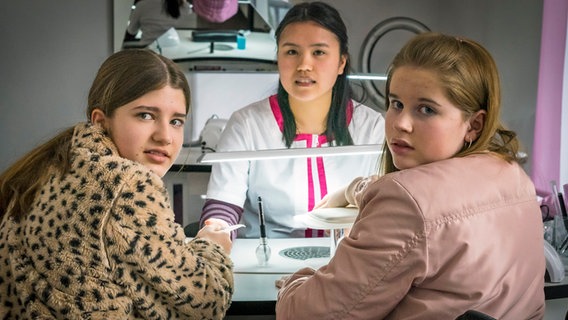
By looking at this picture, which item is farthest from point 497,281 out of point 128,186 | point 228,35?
point 228,35

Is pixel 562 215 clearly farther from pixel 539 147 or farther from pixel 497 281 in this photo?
pixel 497 281

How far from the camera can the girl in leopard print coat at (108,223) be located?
1498 millimetres

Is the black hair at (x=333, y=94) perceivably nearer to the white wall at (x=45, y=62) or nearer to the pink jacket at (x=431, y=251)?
the pink jacket at (x=431, y=251)

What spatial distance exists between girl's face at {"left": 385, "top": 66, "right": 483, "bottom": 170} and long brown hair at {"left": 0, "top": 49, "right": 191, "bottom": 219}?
1.89 ft

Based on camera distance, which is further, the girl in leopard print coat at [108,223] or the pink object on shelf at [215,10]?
→ the pink object on shelf at [215,10]

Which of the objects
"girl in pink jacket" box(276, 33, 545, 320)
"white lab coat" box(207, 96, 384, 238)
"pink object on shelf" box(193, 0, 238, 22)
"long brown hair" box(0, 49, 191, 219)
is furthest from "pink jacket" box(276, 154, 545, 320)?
"pink object on shelf" box(193, 0, 238, 22)

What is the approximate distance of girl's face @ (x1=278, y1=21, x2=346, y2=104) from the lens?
2666 mm

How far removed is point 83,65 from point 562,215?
11.7 ft

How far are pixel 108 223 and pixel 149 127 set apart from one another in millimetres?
312

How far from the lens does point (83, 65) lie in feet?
16.1

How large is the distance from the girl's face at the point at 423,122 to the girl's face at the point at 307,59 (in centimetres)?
109

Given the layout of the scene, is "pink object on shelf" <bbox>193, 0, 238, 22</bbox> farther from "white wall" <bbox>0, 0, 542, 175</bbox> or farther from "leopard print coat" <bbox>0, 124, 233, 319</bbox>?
"leopard print coat" <bbox>0, 124, 233, 319</bbox>

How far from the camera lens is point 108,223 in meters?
1.51

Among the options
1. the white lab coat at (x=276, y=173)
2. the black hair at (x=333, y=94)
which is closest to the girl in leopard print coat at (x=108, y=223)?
the white lab coat at (x=276, y=173)
